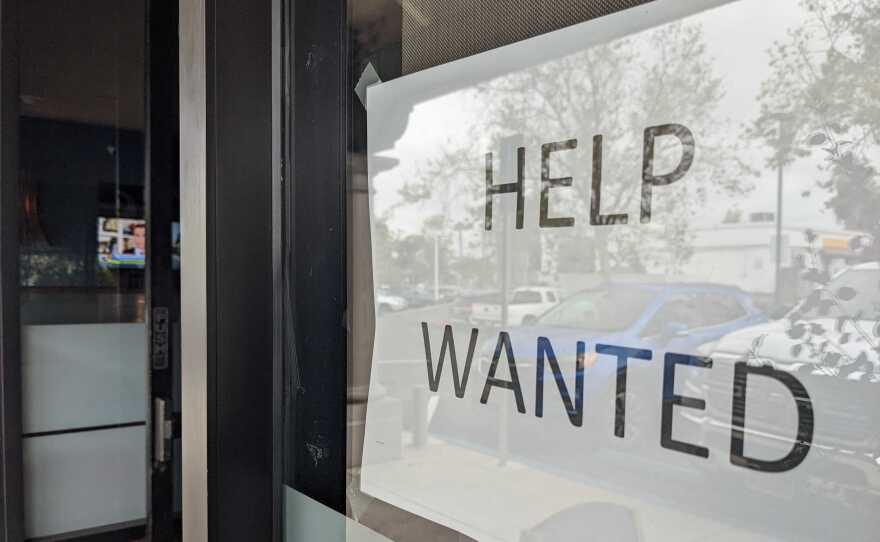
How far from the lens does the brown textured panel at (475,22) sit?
0.54 m

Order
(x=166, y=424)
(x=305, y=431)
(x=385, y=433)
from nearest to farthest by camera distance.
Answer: (x=385, y=433) < (x=305, y=431) < (x=166, y=424)

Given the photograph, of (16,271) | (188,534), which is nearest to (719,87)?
(188,534)

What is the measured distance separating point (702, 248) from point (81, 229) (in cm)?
215

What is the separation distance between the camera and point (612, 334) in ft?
1.60

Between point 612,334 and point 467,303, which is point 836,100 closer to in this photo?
point 612,334

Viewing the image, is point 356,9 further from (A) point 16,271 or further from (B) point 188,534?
(A) point 16,271

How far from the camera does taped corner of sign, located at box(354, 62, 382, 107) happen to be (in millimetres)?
766

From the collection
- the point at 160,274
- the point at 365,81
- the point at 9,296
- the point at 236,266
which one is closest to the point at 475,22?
the point at 365,81

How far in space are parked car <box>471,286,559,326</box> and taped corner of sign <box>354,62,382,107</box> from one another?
325 mm

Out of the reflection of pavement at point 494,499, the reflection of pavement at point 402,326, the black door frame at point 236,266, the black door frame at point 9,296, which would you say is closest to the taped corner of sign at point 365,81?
the black door frame at point 236,266

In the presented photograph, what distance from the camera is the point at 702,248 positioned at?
1.40 feet

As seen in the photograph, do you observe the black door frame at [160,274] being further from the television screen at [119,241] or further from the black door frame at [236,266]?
the black door frame at [236,266]

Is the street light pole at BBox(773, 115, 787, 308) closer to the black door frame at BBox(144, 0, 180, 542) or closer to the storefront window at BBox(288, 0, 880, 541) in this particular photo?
the storefront window at BBox(288, 0, 880, 541)

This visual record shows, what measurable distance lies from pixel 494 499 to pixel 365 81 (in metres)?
0.51
